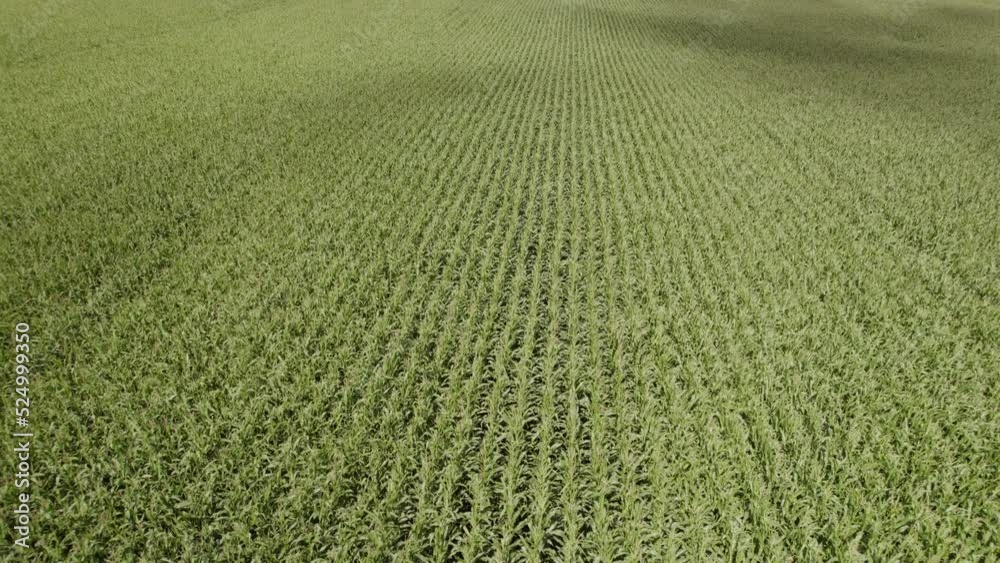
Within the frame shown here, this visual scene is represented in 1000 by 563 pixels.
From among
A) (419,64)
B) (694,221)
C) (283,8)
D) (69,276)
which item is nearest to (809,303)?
(694,221)

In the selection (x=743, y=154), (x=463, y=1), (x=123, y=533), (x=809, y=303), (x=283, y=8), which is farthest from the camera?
(x=463, y=1)

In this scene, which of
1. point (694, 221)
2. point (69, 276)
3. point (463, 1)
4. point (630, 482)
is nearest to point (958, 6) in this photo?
point (463, 1)

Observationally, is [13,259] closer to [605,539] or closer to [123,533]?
[123,533]

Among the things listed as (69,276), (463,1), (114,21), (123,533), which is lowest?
(123,533)

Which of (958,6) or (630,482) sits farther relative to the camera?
(958,6)

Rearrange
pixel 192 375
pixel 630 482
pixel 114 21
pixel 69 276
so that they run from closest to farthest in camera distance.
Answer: pixel 630 482
pixel 192 375
pixel 69 276
pixel 114 21

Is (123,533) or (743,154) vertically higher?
(743,154)

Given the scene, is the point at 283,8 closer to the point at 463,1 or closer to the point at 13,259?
the point at 463,1
